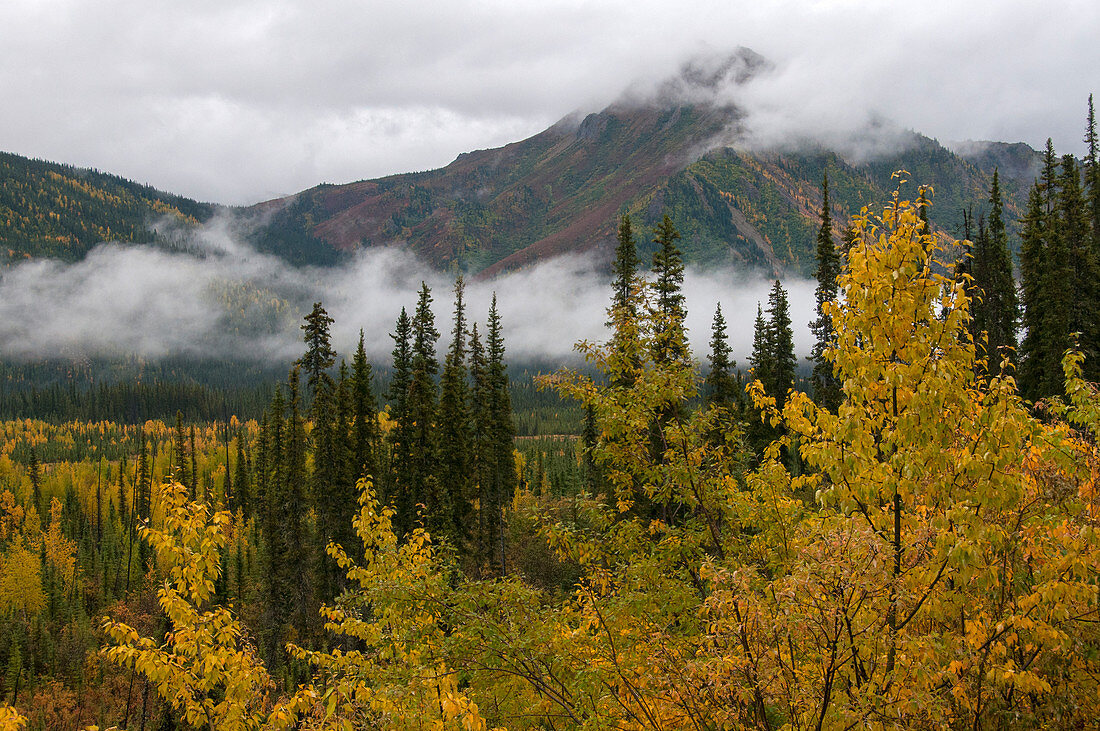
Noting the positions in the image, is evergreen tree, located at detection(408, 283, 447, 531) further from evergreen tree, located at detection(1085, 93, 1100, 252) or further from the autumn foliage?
evergreen tree, located at detection(1085, 93, 1100, 252)

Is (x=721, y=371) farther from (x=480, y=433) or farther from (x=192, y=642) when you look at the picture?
(x=192, y=642)

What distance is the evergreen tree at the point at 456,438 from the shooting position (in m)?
36.8

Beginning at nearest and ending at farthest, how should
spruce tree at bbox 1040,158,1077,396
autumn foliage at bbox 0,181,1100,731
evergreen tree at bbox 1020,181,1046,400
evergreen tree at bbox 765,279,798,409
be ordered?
autumn foliage at bbox 0,181,1100,731, spruce tree at bbox 1040,158,1077,396, evergreen tree at bbox 1020,181,1046,400, evergreen tree at bbox 765,279,798,409

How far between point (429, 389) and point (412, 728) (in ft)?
98.2

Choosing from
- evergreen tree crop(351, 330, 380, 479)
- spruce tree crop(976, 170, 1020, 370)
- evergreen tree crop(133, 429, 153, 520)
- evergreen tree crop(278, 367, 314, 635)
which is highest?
spruce tree crop(976, 170, 1020, 370)

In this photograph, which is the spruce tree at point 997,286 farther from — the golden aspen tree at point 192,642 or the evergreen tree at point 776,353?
the golden aspen tree at point 192,642

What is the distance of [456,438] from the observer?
38.0 meters

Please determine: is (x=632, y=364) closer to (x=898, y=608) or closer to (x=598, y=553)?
(x=598, y=553)

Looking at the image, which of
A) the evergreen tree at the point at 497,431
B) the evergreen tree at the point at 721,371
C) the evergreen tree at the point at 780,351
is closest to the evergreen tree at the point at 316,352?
the evergreen tree at the point at 497,431

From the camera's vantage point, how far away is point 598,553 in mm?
10039

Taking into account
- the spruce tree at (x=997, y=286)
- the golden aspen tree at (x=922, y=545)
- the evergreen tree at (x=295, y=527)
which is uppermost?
the spruce tree at (x=997, y=286)

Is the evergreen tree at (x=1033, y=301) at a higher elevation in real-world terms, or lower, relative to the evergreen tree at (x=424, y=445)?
higher

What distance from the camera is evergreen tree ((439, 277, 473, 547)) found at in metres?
36.8

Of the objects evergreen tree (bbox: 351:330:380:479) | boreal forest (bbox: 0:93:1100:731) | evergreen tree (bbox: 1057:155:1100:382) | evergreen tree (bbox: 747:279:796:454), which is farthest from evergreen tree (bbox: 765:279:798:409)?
boreal forest (bbox: 0:93:1100:731)
